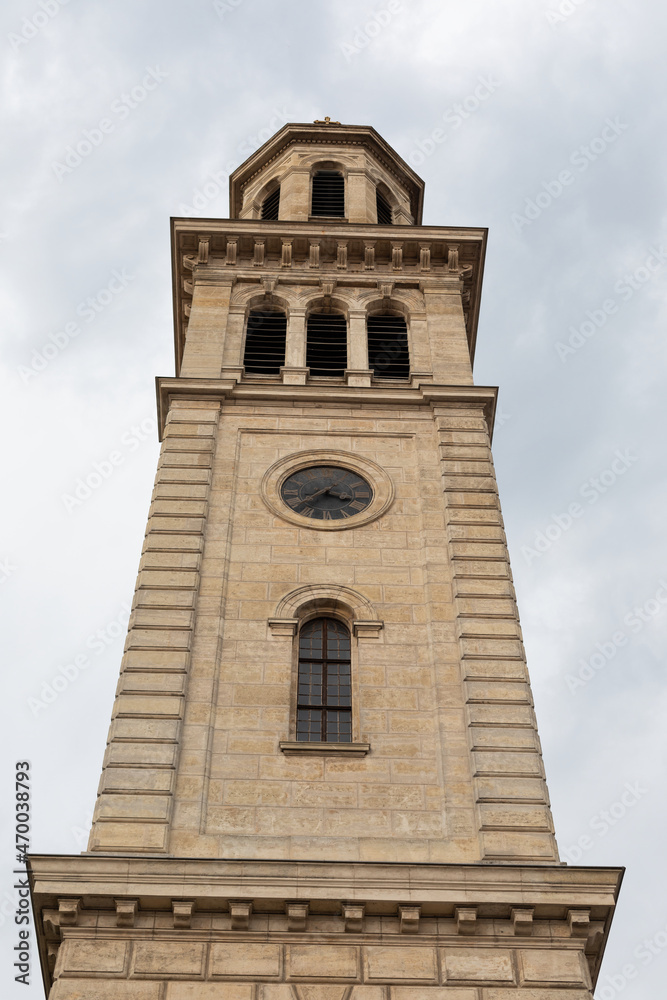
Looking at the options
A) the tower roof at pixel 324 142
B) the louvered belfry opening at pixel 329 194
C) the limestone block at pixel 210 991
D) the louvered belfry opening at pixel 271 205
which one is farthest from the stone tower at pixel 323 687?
the tower roof at pixel 324 142

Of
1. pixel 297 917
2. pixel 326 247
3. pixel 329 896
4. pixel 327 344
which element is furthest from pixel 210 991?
pixel 326 247

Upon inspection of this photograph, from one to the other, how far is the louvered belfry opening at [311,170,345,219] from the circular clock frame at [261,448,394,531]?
59.4ft

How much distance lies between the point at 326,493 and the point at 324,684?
6.49 metres

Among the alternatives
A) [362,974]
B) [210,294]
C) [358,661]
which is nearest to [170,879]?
[362,974]

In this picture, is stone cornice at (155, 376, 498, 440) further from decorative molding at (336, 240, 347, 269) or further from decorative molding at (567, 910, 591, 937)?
decorative molding at (567, 910, 591, 937)

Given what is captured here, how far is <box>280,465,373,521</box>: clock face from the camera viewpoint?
1288 inches

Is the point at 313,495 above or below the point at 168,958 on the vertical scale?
above

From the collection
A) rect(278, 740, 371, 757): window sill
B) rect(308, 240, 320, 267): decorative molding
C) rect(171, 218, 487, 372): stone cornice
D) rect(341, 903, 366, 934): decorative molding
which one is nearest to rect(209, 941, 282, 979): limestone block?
rect(341, 903, 366, 934): decorative molding

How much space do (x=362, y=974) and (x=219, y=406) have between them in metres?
18.3

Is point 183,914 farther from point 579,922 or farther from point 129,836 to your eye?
point 579,922

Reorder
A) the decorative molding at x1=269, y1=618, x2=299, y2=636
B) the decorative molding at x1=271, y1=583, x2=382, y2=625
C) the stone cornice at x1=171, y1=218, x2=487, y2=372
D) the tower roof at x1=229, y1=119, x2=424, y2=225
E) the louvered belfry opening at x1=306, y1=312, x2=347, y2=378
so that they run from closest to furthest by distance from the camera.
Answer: the decorative molding at x1=269, y1=618, x2=299, y2=636 < the decorative molding at x1=271, y1=583, x2=382, y2=625 < the louvered belfry opening at x1=306, y1=312, x2=347, y2=378 < the stone cornice at x1=171, y1=218, x2=487, y2=372 < the tower roof at x1=229, y1=119, x2=424, y2=225

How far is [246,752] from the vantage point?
26.3m

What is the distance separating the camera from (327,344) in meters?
41.4

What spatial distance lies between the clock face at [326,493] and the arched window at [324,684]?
141 inches
